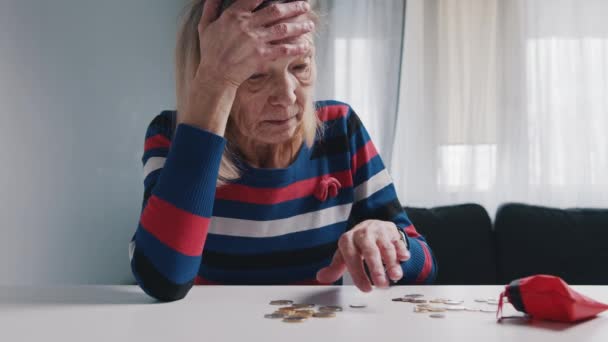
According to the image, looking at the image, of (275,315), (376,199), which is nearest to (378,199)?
(376,199)

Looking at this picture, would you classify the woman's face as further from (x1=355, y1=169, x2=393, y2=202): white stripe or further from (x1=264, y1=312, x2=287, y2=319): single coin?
(x1=264, y1=312, x2=287, y2=319): single coin

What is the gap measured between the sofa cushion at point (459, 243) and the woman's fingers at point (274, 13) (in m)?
1.68

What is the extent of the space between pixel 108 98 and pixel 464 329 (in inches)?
78.1

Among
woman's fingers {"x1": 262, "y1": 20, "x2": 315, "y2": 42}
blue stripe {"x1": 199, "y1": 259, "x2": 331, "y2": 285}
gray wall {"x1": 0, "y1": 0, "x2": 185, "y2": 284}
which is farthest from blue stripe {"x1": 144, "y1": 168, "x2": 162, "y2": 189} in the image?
gray wall {"x1": 0, "y1": 0, "x2": 185, "y2": 284}

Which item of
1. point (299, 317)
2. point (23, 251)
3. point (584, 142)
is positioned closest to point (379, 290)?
point (299, 317)

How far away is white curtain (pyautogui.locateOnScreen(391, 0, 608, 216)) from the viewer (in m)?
3.29

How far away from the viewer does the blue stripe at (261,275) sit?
119 cm

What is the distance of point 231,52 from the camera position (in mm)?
906

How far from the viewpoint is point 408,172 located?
3.36 metres

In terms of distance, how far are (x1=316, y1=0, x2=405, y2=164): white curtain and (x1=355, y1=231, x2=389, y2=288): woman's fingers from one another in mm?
2552

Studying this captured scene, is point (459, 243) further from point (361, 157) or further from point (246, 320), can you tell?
point (246, 320)

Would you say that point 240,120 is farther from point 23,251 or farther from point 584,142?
point 584,142

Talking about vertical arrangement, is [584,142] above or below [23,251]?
above

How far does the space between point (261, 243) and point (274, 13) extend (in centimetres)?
48
